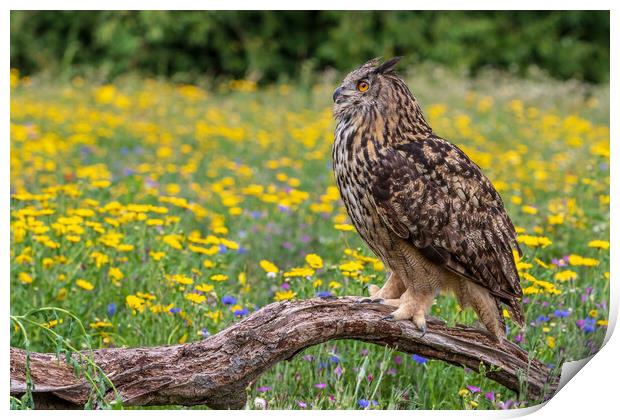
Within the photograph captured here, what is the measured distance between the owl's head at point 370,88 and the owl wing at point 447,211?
0.49 ft

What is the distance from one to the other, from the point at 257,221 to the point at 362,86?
1755mm

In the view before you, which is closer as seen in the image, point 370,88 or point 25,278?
point 370,88

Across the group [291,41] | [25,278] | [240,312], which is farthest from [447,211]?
[291,41]

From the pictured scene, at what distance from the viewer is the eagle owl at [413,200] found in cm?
261

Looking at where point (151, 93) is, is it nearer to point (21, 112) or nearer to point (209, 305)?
point (21, 112)

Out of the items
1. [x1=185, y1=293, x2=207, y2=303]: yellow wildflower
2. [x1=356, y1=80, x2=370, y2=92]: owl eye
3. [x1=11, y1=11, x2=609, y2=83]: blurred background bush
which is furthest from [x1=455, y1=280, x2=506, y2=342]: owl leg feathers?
[x1=11, y1=11, x2=609, y2=83]: blurred background bush

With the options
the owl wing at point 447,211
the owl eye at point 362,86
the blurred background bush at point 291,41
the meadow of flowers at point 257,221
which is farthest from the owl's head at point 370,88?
the blurred background bush at point 291,41

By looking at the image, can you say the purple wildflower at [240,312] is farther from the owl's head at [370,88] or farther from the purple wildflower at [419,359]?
the owl's head at [370,88]

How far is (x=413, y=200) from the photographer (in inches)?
103

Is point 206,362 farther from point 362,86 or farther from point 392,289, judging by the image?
point 362,86

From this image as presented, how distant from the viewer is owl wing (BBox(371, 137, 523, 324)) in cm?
259

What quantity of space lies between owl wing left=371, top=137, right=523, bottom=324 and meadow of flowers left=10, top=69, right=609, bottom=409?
0.31 metres

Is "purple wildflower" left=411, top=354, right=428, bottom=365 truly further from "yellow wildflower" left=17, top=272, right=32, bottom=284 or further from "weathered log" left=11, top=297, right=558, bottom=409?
"yellow wildflower" left=17, top=272, right=32, bottom=284
